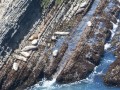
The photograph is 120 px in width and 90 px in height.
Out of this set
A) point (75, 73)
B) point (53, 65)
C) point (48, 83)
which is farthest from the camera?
point (53, 65)

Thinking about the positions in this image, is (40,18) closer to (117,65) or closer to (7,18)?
(7,18)

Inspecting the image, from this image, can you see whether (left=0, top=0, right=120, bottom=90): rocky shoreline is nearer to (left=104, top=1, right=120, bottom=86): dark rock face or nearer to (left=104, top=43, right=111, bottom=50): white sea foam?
(left=104, top=1, right=120, bottom=86): dark rock face

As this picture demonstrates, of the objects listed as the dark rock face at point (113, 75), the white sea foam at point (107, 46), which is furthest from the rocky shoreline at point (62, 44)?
the white sea foam at point (107, 46)

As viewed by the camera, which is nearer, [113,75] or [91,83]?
[113,75]

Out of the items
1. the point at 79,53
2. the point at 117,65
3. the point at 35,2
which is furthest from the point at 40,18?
the point at 117,65

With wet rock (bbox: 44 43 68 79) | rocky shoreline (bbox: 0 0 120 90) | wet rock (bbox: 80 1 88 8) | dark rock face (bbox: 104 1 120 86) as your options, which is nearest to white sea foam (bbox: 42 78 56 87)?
rocky shoreline (bbox: 0 0 120 90)

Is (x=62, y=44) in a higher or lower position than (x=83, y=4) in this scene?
lower

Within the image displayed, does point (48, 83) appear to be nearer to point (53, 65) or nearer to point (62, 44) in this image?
point (53, 65)

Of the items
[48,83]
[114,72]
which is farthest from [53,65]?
[114,72]

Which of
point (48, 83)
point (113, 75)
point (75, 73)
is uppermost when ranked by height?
point (48, 83)
